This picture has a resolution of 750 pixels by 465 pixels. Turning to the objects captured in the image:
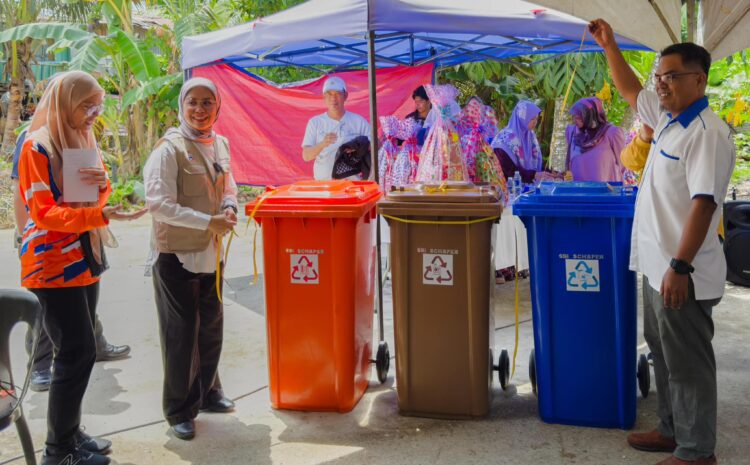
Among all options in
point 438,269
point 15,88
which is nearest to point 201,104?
point 438,269

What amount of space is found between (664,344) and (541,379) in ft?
2.57

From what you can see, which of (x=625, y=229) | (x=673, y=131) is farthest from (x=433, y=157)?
(x=673, y=131)

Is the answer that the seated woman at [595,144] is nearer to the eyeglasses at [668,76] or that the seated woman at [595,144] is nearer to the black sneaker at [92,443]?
the eyeglasses at [668,76]

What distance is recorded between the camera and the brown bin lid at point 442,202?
3.41 metres

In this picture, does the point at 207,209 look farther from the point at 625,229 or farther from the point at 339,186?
the point at 625,229

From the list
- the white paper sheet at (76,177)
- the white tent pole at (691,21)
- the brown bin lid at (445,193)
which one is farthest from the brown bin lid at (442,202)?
the white tent pole at (691,21)

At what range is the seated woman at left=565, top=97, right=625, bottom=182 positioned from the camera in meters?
6.12

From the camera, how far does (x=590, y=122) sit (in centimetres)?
615

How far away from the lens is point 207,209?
3.41m

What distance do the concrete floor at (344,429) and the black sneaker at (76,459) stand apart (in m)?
0.13

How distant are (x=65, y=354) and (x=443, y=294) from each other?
5.90 ft

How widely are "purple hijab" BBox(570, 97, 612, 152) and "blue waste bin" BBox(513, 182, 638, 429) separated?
109 inches

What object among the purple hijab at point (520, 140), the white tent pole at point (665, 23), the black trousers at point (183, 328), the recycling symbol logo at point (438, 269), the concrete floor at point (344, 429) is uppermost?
the white tent pole at point (665, 23)

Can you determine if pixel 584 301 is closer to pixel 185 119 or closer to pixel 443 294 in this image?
pixel 443 294
